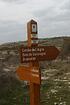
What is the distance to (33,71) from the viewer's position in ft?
36.2

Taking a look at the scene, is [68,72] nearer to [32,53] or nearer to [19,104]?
[19,104]

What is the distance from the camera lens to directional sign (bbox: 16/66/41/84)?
10.7 metres

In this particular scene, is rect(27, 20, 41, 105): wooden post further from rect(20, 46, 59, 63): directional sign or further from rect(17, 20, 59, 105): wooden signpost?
rect(20, 46, 59, 63): directional sign

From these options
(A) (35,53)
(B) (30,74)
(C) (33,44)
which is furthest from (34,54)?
(B) (30,74)

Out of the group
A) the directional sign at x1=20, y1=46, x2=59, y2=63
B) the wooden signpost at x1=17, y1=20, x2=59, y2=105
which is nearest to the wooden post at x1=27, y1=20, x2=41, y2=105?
the wooden signpost at x1=17, y1=20, x2=59, y2=105

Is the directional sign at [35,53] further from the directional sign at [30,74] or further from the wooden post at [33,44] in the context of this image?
the directional sign at [30,74]

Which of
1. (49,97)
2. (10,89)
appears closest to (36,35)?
(49,97)

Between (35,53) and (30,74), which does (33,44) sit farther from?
(30,74)

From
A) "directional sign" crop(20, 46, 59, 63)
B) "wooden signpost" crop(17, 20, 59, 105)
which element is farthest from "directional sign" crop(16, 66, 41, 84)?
"directional sign" crop(20, 46, 59, 63)

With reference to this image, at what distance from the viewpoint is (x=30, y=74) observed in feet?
36.7

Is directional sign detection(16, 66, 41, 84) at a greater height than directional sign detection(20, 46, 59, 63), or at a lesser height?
lesser

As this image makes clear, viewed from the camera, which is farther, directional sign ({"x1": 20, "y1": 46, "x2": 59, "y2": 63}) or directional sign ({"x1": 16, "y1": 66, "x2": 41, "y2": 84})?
directional sign ({"x1": 20, "y1": 46, "x2": 59, "y2": 63})

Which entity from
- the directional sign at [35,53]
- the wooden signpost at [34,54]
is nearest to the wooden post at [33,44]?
the wooden signpost at [34,54]

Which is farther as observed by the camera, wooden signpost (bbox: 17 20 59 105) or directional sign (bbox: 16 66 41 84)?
wooden signpost (bbox: 17 20 59 105)
